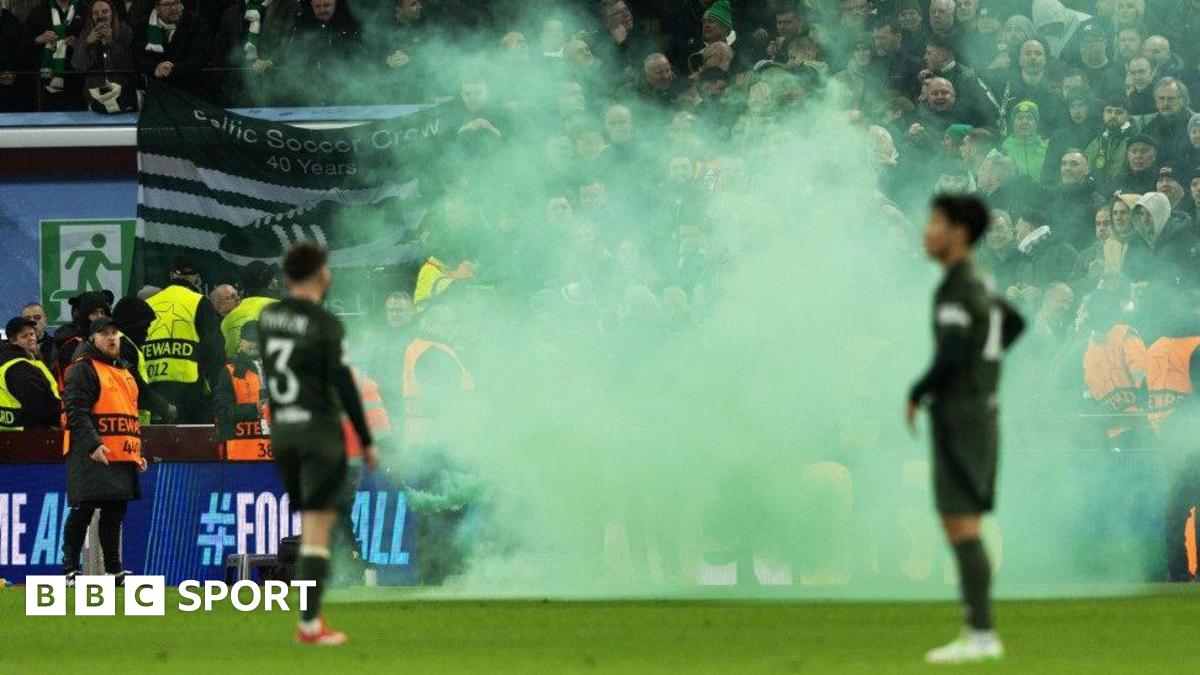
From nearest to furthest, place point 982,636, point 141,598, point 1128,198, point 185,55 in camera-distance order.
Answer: point 982,636 → point 141,598 → point 1128,198 → point 185,55

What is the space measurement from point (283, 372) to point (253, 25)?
449 inches

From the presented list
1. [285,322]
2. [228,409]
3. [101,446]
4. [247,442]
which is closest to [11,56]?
[228,409]

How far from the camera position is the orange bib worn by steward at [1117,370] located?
15.5m

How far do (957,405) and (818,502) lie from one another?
6.41 m

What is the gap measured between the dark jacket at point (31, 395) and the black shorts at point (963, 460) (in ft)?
34.2

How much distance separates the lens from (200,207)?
63.0 ft

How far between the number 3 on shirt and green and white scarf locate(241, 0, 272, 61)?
1118 centimetres

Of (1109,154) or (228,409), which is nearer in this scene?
(228,409)

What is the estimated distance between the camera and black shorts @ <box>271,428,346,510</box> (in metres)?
10.1

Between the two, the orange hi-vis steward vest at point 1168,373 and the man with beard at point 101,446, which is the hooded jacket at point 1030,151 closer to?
the orange hi-vis steward vest at point 1168,373

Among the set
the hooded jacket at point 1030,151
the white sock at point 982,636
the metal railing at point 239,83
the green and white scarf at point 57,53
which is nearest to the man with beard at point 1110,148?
the hooded jacket at point 1030,151

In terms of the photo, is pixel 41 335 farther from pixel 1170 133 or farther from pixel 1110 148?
pixel 1170 133

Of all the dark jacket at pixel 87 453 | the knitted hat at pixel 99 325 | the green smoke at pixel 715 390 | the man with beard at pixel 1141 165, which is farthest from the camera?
the man with beard at pixel 1141 165

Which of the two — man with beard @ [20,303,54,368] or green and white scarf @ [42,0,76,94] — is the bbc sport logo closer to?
man with beard @ [20,303,54,368]
